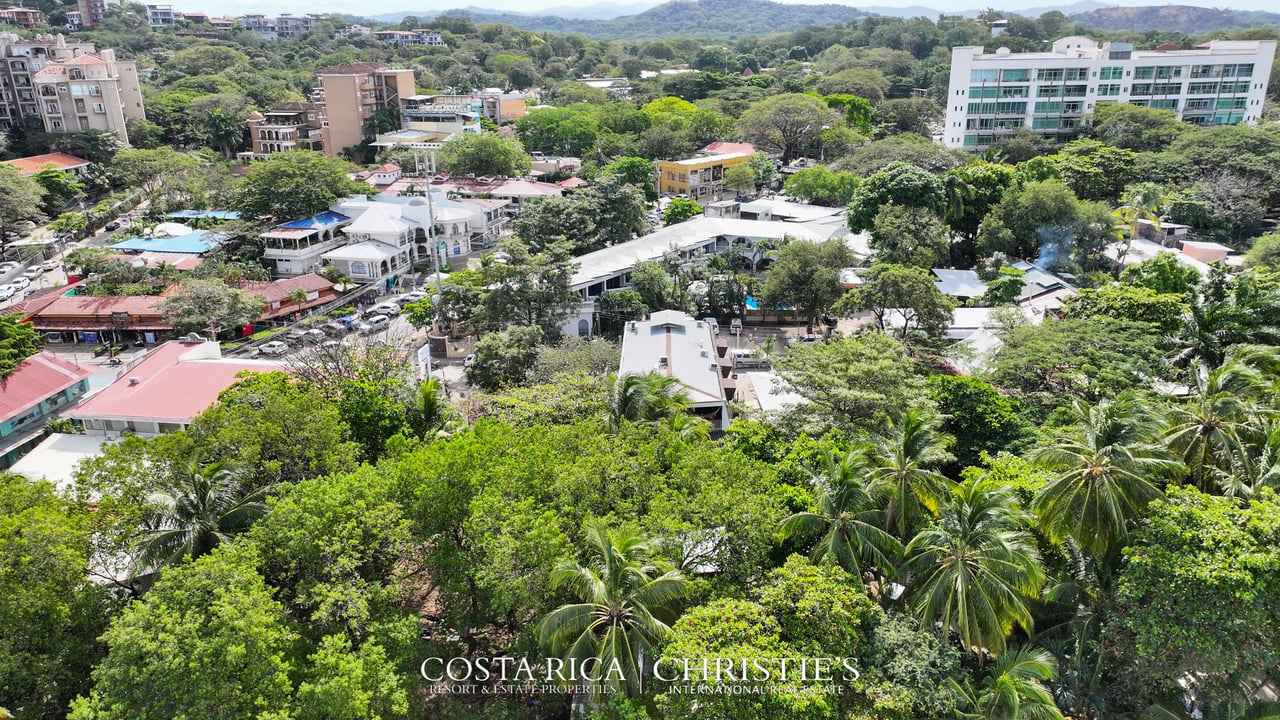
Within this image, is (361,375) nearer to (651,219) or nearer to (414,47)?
(651,219)

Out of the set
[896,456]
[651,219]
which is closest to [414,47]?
[651,219]

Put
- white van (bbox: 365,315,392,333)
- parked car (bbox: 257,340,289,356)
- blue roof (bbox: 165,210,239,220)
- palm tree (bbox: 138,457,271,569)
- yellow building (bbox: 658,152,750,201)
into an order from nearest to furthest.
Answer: palm tree (bbox: 138,457,271,569)
parked car (bbox: 257,340,289,356)
white van (bbox: 365,315,392,333)
blue roof (bbox: 165,210,239,220)
yellow building (bbox: 658,152,750,201)


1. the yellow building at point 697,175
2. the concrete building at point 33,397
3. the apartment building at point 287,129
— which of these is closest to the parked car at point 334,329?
the concrete building at point 33,397

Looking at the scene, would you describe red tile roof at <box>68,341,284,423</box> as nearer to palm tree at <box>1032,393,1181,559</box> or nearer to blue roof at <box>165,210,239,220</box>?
palm tree at <box>1032,393,1181,559</box>

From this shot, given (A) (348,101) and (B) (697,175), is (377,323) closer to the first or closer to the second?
(B) (697,175)

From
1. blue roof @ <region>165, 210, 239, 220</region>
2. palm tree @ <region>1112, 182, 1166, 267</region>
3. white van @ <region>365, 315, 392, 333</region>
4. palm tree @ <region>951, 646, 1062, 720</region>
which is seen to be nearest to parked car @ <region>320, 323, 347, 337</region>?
white van @ <region>365, 315, 392, 333</region>

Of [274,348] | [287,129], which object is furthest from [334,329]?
[287,129]
